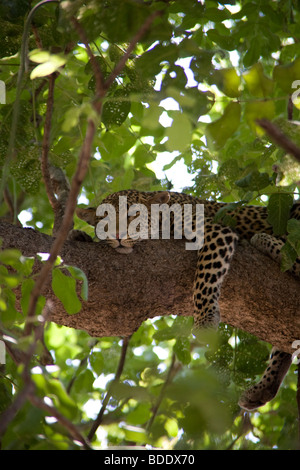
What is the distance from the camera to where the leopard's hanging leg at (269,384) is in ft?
16.3

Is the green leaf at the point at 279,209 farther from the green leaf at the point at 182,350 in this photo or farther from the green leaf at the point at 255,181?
the green leaf at the point at 182,350

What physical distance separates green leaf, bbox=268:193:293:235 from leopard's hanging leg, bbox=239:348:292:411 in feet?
5.94

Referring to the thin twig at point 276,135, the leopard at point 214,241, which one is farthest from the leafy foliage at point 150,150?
the thin twig at point 276,135

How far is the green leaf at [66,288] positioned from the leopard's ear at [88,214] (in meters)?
2.75

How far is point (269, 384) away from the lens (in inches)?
200

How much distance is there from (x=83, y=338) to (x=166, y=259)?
12.5ft

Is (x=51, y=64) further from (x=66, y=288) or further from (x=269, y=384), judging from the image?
(x=269, y=384)

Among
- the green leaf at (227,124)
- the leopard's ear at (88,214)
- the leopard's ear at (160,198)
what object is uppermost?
the green leaf at (227,124)

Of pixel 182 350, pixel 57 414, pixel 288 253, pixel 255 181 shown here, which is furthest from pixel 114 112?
pixel 57 414

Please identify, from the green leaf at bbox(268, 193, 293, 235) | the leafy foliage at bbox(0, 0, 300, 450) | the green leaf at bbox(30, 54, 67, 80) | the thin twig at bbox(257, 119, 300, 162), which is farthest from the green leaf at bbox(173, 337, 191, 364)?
the thin twig at bbox(257, 119, 300, 162)

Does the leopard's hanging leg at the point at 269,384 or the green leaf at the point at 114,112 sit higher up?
the green leaf at the point at 114,112

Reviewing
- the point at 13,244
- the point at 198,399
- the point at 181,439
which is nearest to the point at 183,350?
the point at 13,244

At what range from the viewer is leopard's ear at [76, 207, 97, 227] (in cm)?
557

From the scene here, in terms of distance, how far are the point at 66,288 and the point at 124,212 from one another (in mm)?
2684
